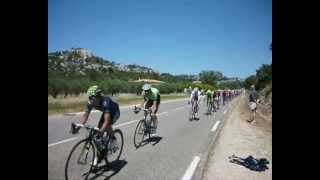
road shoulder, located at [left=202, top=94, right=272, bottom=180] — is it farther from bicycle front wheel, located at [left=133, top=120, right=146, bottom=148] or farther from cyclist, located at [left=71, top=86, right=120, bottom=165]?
cyclist, located at [left=71, top=86, right=120, bottom=165]

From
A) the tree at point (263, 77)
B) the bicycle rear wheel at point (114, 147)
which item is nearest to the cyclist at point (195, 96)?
the tree at point (263, 77)

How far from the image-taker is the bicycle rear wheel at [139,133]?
27.9 ft

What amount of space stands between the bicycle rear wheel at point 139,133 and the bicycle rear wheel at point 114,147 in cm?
136

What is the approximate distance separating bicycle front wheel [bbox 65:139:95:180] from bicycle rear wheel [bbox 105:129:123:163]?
0.67 meters

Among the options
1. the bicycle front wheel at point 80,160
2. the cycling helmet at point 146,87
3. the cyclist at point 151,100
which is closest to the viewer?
the bicycle front wheel at point 80,160

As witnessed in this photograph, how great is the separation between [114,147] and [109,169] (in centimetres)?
63

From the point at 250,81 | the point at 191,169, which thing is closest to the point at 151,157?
the point at 191,169

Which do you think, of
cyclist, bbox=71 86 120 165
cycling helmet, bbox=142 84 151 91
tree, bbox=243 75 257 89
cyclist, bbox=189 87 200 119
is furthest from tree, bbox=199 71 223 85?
cyclist, bbox=71 86 120 165

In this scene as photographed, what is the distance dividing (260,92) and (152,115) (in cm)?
658

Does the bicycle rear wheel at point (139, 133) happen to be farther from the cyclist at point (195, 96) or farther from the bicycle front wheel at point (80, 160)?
the cyclist at point (195, 96)

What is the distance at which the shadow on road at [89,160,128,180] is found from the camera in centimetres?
575
